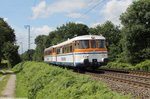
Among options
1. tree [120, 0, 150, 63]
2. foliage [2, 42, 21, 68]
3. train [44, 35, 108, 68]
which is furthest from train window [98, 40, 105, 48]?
foliage [2, 42, 21, 68]

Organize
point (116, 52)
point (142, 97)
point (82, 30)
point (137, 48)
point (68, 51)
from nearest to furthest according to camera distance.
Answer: point (142, 97)
point (68, 51)
point (137, 48)
point (116, 52)
point (82, 30)

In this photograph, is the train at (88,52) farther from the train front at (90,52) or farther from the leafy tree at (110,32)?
the leafy tree at (110,32)

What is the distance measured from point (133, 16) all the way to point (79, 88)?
3834cm

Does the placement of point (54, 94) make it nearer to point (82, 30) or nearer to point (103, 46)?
point (103, 46)

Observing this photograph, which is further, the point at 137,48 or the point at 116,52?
the point at 116,52

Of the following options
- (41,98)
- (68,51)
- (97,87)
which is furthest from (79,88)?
(68,51)

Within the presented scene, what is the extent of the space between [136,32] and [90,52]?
15.2 m

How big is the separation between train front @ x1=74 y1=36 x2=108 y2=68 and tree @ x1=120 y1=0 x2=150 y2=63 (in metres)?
13.2

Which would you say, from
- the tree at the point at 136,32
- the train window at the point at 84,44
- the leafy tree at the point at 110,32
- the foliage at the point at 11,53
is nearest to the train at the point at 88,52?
the train window at the point at 84,44

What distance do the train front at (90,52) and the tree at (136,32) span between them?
43.3 ft

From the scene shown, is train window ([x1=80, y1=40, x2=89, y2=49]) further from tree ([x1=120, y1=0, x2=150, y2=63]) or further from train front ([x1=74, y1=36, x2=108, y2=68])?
tree ([x1=120, y1=0, x2=150, y2=63])

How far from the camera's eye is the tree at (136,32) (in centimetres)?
4706

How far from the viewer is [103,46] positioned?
34562 mm

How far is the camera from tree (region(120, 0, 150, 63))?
47.1 meters
